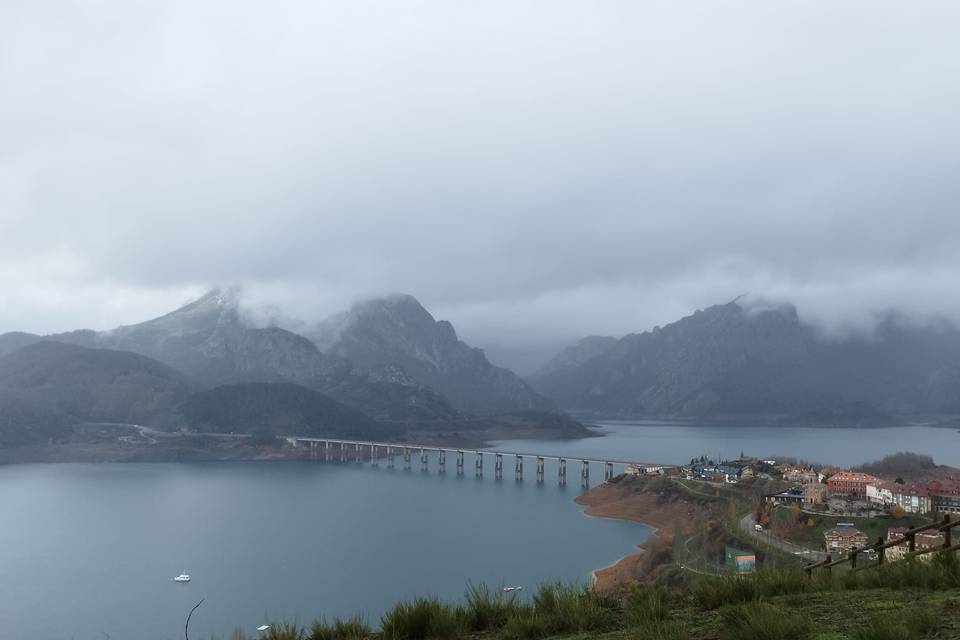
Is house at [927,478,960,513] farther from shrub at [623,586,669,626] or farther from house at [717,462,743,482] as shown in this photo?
shrub at [623,586,669,626]

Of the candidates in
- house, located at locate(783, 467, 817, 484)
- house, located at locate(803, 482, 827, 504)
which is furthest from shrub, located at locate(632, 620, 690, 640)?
house, located at locate(783, 467, 817, 484)

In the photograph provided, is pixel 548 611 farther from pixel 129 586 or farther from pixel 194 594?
pixel 129 586

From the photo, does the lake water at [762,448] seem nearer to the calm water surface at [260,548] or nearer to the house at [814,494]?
the calm water surface at [260,548]

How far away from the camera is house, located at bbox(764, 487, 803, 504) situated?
191 feet

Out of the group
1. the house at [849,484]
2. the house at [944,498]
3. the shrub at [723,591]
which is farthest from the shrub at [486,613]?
the house at [849,484]

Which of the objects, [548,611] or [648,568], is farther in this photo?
[648,568]

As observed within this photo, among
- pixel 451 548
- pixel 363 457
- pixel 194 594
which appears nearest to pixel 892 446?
pixel 363 457

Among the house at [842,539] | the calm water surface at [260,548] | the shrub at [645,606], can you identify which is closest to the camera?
the shrub at [645,606]

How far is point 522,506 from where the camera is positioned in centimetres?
7375

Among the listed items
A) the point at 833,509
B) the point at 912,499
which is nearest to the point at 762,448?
the point at 912,499

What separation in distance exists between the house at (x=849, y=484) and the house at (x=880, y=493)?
0.93 metres

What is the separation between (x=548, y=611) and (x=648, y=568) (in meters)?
38.1

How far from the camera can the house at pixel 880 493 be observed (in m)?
57.1

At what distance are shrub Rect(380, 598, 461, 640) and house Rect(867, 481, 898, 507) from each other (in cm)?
5779
